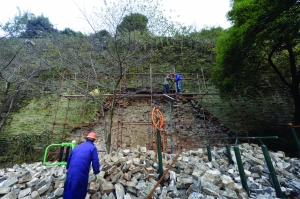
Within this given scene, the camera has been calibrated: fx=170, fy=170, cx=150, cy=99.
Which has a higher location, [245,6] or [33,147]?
[245,6]

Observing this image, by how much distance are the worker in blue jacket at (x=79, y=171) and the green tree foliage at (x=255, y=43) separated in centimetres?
598

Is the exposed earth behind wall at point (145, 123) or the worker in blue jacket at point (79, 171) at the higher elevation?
the exposed earth behind wall at point (145, 123)

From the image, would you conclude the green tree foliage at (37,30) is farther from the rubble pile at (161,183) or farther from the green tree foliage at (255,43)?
the green tree foliage at (255,43)

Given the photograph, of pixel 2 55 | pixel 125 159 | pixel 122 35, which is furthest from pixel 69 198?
pixel 2 55

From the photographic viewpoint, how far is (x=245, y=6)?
609 cm

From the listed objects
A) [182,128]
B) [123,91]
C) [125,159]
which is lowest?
[125,159]

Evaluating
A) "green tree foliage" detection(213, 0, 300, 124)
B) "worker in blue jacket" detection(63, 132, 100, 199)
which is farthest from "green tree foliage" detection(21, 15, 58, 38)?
"green tree foliage" detection(213, 0, 300, 124)

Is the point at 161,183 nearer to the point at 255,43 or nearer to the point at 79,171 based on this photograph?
the point at 79,171

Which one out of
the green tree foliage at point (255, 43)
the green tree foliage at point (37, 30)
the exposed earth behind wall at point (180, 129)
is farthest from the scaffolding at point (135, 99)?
the green tree foliage at point (37, 30)

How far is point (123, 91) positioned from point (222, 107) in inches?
209

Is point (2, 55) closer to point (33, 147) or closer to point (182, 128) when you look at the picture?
point (33, 147)

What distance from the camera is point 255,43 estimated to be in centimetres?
646

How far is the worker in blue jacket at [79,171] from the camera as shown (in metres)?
2.44

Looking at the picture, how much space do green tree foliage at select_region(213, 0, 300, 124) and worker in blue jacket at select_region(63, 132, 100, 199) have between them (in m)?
5.98
